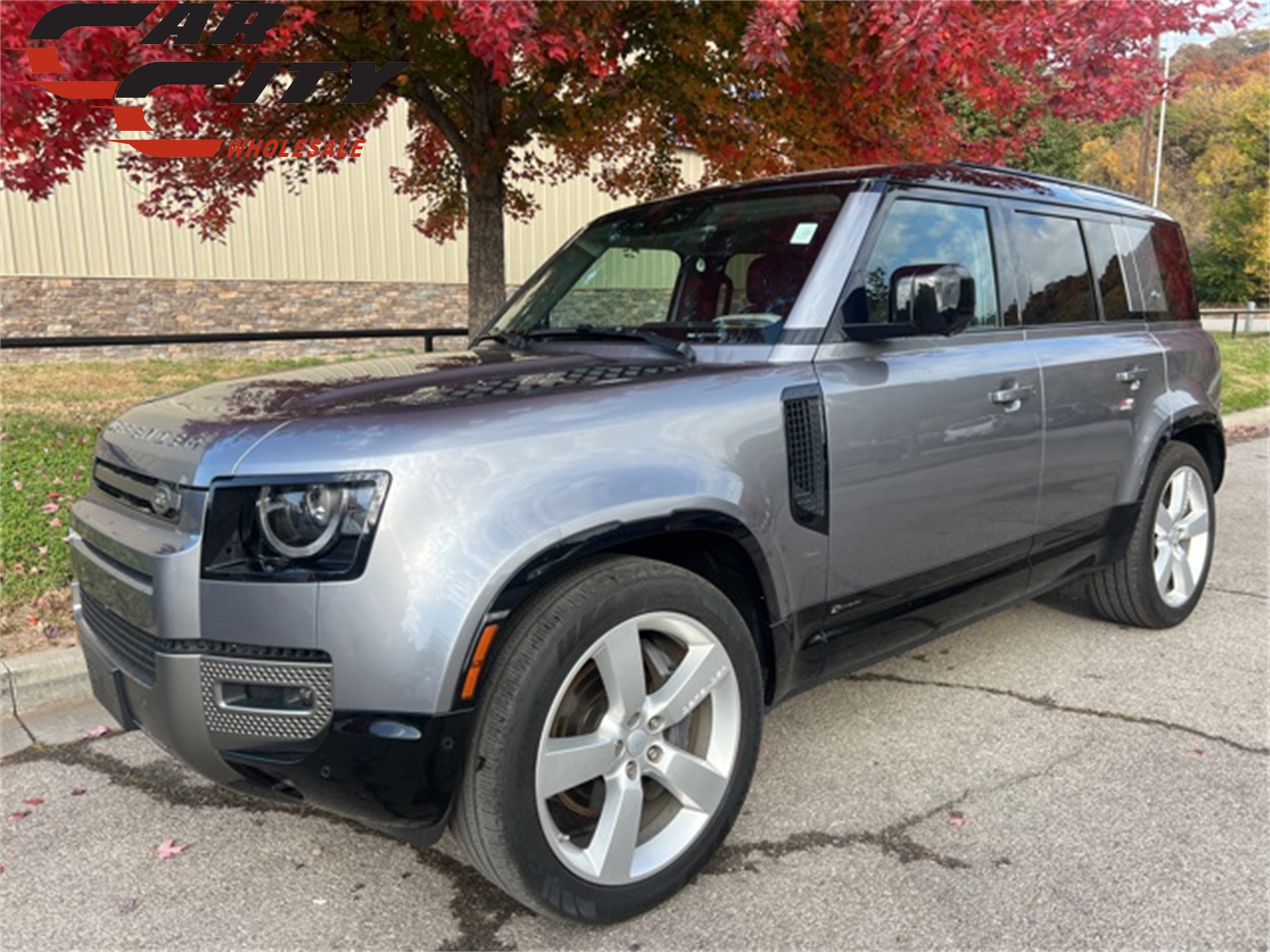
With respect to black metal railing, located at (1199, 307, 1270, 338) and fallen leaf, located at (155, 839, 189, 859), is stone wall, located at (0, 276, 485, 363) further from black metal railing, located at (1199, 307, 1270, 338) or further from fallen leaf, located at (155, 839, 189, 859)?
black metal railing, located at (1199, 307, 1270, 338)

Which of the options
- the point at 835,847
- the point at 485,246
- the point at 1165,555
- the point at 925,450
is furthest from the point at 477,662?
the point at 485,246

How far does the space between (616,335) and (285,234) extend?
16.3 m

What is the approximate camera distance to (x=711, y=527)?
2.53 meters

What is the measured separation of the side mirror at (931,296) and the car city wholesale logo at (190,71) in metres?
2.94

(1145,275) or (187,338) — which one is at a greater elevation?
(1145,275)

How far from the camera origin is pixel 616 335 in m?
3.25

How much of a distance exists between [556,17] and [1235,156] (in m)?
46.1

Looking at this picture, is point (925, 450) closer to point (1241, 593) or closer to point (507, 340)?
point (507, 340)

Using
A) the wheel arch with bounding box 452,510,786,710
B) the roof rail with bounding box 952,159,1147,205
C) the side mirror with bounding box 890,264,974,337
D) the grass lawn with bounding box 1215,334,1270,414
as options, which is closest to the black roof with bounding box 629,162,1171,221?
the roof rail with bounding box 952,159,1147,205

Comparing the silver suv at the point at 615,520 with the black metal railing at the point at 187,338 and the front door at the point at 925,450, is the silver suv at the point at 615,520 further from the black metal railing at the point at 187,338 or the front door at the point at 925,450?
the black metal railing at the point at 187,338

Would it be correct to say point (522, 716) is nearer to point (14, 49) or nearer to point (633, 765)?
point (633, 765)

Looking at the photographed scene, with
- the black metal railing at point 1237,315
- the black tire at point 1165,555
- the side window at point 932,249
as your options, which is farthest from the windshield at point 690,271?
the black metal railing at point 1237,315

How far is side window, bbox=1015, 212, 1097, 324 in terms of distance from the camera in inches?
149

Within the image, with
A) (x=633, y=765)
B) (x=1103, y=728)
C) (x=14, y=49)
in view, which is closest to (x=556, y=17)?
(x=14, y=49)
